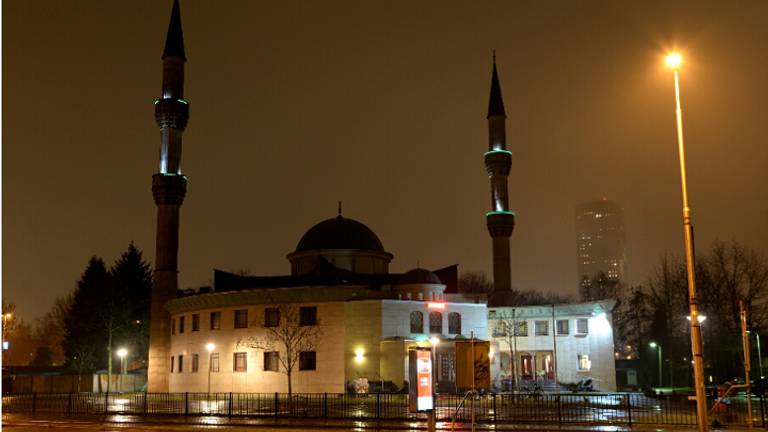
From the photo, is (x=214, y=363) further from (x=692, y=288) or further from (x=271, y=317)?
(x=692, y=288)

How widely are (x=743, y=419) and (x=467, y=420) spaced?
33.0 ft

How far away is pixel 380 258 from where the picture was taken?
79.4m

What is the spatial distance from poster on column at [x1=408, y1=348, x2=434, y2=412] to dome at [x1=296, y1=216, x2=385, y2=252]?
203 feet

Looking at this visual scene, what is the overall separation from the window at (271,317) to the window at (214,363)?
519 centimetres

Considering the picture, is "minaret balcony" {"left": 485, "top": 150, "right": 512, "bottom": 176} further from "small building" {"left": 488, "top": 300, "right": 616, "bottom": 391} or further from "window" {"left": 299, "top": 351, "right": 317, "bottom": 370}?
"window" {"left": 299, "top": 351, "right": 317, "bottom": 370}

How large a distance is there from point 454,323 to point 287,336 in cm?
1233

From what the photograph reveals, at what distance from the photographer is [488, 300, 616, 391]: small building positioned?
5916 cm

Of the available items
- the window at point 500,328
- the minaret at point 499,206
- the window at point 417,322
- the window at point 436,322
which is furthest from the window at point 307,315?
the minaret at point 499,206

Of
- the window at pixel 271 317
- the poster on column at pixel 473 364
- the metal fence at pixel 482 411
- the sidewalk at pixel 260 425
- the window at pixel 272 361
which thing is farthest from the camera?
the window at pixel 271 317

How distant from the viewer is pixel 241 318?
59156mm

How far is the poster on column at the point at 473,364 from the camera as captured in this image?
15227 mm

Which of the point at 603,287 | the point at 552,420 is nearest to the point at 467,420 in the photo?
the point at 552,420

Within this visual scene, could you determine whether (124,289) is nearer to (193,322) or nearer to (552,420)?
(193,322)

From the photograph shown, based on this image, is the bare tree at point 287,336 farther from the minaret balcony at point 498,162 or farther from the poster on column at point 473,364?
the poster on column at point 473,364
